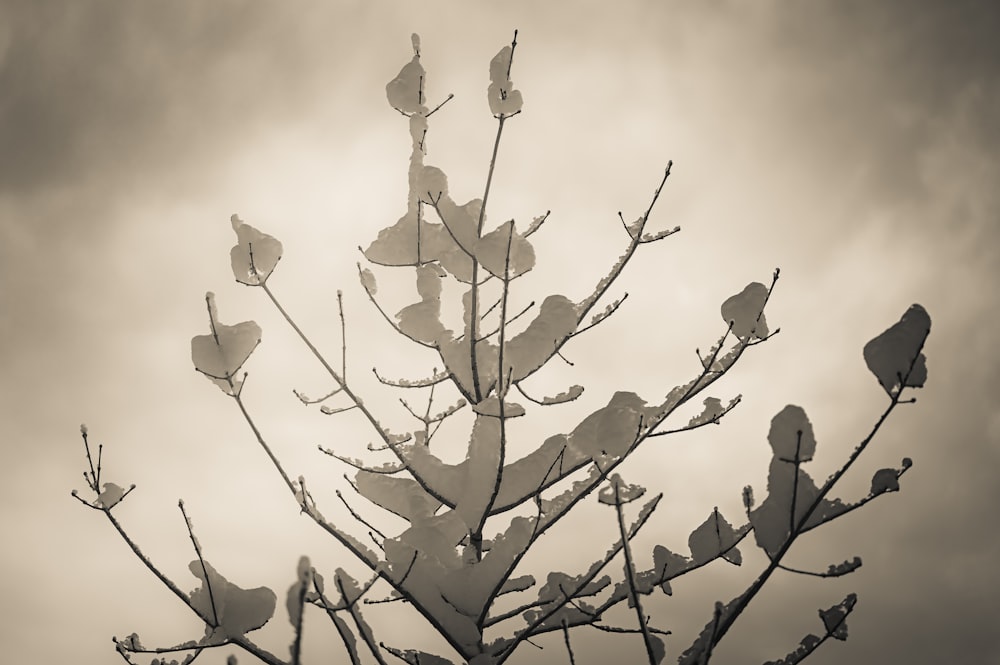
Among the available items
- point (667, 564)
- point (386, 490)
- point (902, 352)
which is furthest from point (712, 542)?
point (386, 490)

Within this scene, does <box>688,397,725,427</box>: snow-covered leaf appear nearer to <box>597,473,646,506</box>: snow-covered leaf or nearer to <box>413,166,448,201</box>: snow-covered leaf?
<box>597,473,646,506</box>: snow-covered leaf

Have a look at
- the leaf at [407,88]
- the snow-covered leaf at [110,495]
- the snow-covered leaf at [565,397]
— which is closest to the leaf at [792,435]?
the snow-covered leaf at [565,397]

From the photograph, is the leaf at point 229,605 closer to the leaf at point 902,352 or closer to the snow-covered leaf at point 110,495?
the snow-covered leaf at point 110,495

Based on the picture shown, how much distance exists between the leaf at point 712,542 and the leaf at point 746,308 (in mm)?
798

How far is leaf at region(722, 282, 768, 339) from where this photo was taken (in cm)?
277

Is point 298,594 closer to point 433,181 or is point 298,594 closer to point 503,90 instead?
point 433,181

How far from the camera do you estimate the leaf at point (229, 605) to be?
226cm

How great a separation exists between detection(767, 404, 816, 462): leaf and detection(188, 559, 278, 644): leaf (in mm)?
1707

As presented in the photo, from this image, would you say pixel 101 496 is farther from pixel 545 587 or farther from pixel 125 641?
pixel 545 587

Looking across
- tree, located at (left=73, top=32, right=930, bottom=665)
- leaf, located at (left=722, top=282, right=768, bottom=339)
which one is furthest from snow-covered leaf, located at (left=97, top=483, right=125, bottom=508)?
leaf, located at (left=722, top=282, right=768, bottom=339)

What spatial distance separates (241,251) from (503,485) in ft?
4.98

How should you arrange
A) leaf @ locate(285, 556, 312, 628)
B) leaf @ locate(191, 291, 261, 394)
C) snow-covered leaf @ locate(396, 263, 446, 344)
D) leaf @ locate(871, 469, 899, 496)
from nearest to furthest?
leaf @ locate(285, 556, 312, 628) → leaf @ locate(871, 469, 899, 496) → leaf @ locate(191, 291, 261, 394) → snow-covered leaf @ locate(396, 263, 446, 344)

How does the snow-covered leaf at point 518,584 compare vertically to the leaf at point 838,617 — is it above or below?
above

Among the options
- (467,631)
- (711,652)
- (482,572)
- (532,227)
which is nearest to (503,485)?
(482,572)
